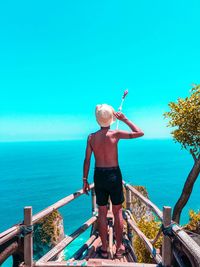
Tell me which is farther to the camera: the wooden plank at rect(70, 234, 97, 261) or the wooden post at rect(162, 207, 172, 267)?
the wooden plank at rect(70, 234, 97, 261)

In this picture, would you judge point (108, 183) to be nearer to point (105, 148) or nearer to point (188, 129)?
point (105, 148)

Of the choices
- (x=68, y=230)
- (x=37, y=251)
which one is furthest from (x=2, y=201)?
(x=37, y=251)

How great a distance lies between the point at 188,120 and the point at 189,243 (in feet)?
44.2

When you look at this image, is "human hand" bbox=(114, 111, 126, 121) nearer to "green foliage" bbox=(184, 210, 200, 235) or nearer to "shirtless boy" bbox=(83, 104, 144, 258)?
"shirtless boy" bbox=(83, 104, 144, 258)

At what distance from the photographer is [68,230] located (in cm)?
7750

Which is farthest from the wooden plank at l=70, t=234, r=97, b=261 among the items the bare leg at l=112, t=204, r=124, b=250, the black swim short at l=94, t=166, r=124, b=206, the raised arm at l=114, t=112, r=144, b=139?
the raised arm at l=114, t=112, r=144, b=139

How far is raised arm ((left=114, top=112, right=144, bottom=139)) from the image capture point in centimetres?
513

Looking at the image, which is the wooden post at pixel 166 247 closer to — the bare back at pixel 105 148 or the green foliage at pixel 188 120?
the bare back at pixel 105 148

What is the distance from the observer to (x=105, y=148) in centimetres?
541

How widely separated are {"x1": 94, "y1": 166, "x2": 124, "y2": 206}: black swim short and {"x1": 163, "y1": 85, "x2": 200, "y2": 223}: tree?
1118 cm

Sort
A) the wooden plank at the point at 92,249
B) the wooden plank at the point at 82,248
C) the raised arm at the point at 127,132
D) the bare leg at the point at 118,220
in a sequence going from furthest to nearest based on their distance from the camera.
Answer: the wooden plank at the point at 92,249 → the wooden plank at the point at 82,248 → the bare leg at the point at 118,220 → the raised arm at the point at 127,132

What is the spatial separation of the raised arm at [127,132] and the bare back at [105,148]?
15 centimetres

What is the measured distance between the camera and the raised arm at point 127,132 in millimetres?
5133

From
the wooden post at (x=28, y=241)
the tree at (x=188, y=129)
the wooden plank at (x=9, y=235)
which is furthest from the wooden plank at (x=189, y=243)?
the tree at (x=188, y=129)
